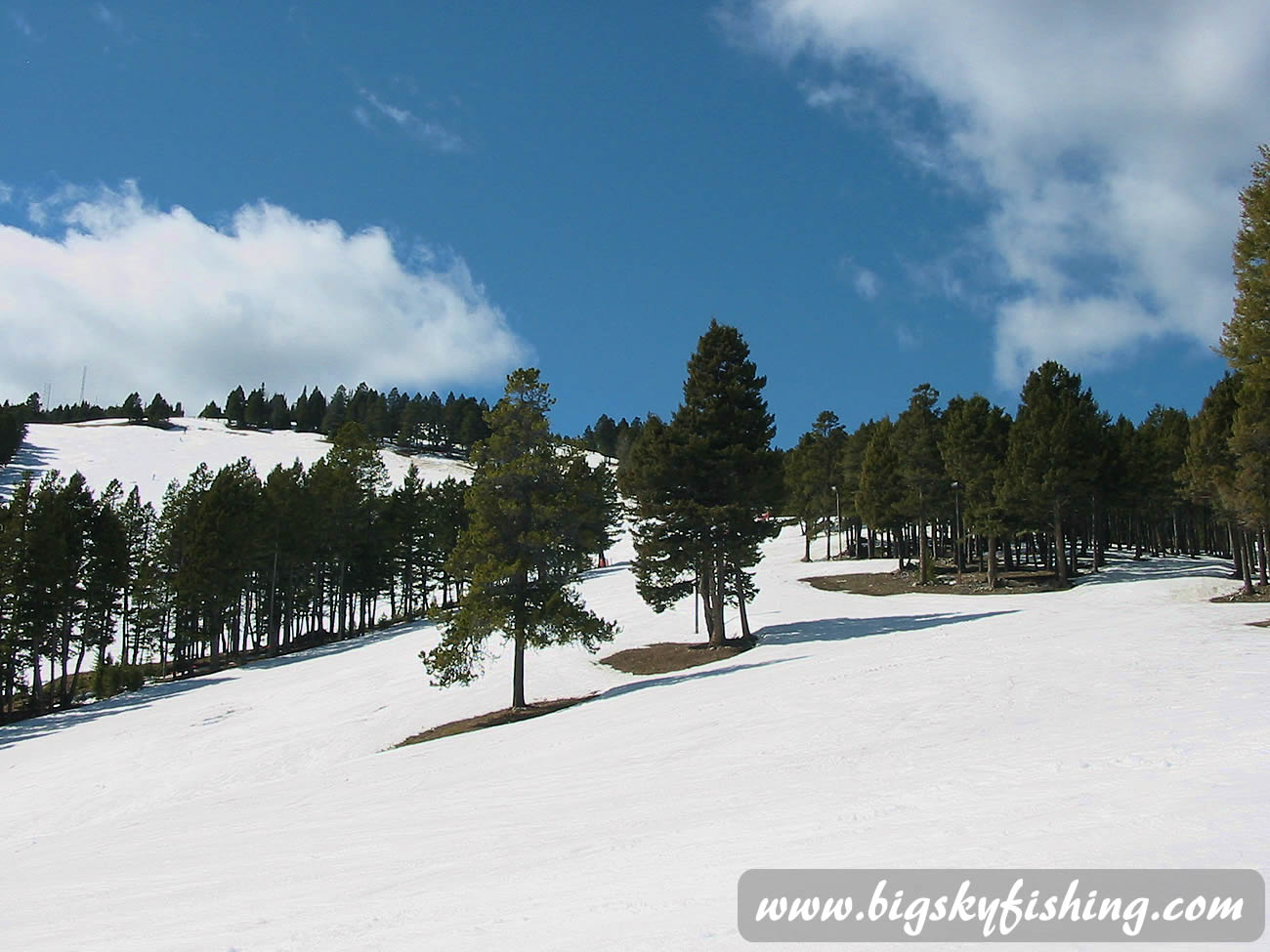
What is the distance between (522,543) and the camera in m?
25.7

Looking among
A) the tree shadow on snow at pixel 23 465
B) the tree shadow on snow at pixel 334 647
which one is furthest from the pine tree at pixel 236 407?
the tree shadow on snow at pixel 334 647

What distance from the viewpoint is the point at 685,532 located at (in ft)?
103

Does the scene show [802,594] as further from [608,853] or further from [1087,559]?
[608,853]

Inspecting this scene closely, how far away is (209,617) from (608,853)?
172ft

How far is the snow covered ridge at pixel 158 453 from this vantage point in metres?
112

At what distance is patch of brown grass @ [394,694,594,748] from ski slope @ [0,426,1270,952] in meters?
1.12

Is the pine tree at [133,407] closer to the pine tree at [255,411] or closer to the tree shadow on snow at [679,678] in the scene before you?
the pine tree at [255,411]

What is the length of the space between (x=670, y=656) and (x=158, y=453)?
414 ft

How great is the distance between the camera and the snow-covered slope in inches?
249

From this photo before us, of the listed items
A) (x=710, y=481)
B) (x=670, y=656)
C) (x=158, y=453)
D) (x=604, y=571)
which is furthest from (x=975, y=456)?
(x=158, y=453)

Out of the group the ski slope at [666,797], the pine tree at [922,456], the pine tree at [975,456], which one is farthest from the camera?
the pine tree at [922,456]

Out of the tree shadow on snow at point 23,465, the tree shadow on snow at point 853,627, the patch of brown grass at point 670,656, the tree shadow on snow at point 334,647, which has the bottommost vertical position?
the tree shadow on snow at point 334,647

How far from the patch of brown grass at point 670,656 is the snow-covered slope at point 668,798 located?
2.78 metres

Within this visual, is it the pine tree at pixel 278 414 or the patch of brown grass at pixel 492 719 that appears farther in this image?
the pine tree at pixel 278 414
